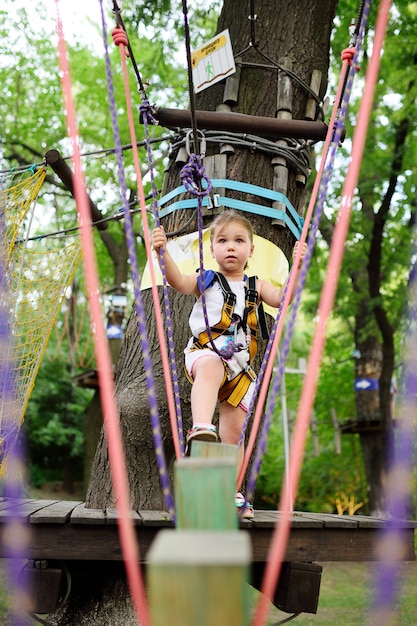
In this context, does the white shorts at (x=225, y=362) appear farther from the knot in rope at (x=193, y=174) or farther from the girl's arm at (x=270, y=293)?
the knot in rope at (x=193, y=174)

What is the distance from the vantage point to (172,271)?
226 centimetres

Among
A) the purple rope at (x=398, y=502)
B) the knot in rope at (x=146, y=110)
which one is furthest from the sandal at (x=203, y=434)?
the knot in rope at (x=146, y=110)

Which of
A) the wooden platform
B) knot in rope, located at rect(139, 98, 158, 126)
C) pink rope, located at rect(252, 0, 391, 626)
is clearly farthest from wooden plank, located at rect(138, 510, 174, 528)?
knot in rope, located at rect(139, 98, 158, 126)

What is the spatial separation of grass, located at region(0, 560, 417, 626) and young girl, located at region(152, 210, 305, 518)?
3492mm

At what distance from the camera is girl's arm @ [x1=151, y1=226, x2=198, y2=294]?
209cm

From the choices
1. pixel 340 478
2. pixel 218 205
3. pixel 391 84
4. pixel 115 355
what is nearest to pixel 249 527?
pixel 218 205

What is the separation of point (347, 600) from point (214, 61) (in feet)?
20.1

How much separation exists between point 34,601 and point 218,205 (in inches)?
66.0

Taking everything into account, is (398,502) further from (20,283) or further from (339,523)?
(20,283)

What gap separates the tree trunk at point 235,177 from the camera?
2535mm

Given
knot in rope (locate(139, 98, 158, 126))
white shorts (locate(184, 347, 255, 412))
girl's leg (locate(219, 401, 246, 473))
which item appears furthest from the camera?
knot in rope (locate(139, 98, 158, 126))

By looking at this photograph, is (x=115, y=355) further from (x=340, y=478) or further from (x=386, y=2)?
(x=386, y=2)

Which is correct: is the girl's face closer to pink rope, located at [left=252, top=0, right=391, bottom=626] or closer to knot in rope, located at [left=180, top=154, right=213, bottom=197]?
knot in rope, located at [left=180, top=154, right=213, bottom=197]

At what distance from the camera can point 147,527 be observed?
71.6 inches
